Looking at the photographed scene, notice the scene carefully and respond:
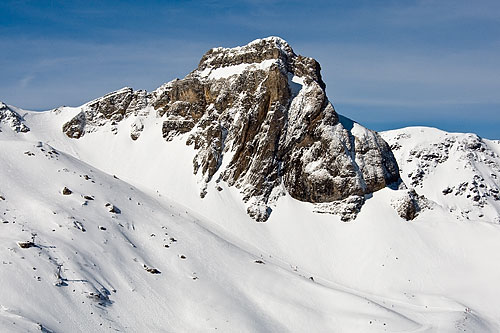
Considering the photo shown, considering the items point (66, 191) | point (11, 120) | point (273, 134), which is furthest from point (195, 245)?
point (11, 120)

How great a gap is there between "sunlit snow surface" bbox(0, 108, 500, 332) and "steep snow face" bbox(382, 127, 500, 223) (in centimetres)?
6444

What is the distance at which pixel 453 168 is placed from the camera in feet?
524

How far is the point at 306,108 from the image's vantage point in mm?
94062

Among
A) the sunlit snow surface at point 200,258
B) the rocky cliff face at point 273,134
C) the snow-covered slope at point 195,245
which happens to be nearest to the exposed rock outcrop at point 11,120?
the snow-covered slope at point 195,245

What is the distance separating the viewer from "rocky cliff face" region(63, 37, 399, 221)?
89125mm

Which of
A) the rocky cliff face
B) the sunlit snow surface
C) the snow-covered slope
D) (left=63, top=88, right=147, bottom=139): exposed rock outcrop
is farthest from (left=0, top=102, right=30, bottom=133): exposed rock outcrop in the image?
the rocky cliff face

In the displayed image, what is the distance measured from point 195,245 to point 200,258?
2.60 meters

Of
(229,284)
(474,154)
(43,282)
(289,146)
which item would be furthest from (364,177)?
(474,154)

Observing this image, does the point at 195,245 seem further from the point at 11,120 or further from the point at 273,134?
the point at 11,120

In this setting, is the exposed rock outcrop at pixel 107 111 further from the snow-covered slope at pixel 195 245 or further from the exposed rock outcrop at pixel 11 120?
the exposed rock outcrop at pixel 11 120

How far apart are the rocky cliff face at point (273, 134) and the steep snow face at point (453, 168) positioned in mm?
62505

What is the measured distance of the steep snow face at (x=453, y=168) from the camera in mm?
149750

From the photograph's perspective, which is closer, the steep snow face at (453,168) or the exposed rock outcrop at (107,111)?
the exposed rock outcrop at (107,111)

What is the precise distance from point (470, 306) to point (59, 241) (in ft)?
164
